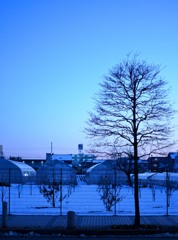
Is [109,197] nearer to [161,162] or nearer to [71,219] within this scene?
[71,219]

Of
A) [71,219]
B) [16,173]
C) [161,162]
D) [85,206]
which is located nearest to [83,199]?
[85,206]

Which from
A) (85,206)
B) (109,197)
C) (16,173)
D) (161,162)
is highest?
(161,162)

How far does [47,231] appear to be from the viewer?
51.1 feet

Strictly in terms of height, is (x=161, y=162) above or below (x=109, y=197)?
above

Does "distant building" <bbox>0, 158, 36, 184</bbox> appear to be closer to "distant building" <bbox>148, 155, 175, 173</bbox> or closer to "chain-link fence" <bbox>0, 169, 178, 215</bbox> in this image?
"chain-link fence" <bbox>0, 169, 178, 215</bbox>

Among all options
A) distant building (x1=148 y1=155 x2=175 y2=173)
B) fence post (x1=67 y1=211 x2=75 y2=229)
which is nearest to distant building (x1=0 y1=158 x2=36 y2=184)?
distant building (x1=148 y1=155 x2=175 y2=173)

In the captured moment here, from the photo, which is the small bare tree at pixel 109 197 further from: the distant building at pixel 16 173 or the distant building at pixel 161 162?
the distant building at pixel 16 173

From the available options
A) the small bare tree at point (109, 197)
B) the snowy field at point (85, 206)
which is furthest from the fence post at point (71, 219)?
the small bare tree at point (109, 197)

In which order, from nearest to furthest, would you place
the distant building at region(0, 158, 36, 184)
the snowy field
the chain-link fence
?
the snowy field → the chain-link fence → the distant building at region(0, 158, 36, 184)

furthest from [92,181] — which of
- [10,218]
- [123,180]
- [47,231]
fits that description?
[47,231]

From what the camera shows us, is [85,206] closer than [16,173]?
Yes

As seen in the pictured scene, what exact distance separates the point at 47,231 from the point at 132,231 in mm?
3061

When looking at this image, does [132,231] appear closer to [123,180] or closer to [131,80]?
[131,80]

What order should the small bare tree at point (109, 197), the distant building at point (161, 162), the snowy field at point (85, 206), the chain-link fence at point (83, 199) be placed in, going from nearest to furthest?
the distant building at point (161, 162) < the snowy field at point (85, 206) < the chain-link fence at point (83, 199) < the small bare tree at point (109, 197)
